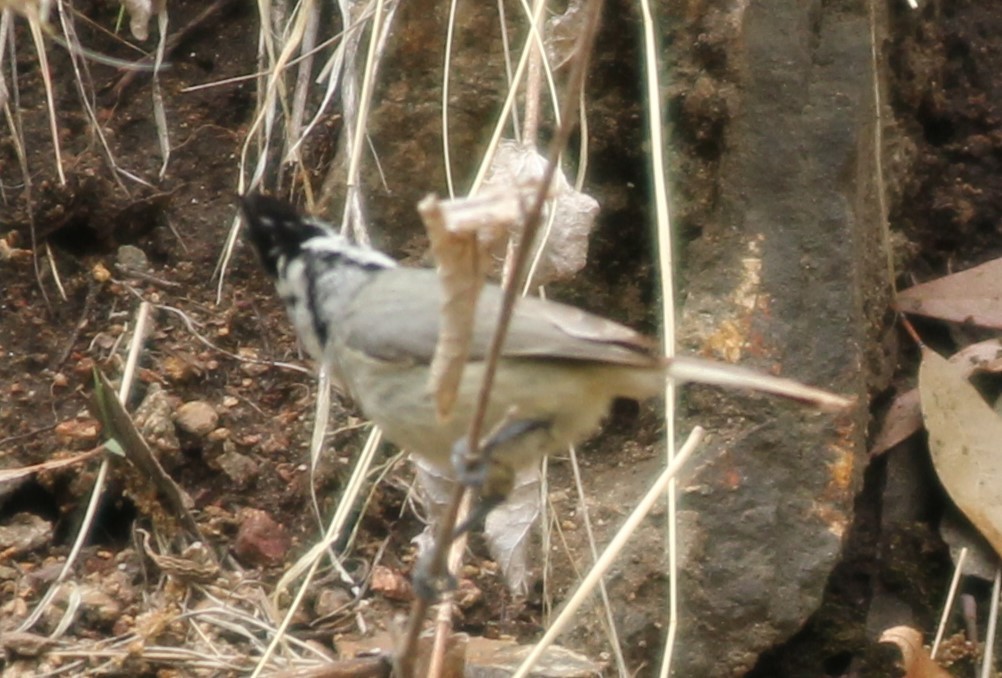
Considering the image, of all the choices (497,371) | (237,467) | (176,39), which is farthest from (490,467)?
(176,39)

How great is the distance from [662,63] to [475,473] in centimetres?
171

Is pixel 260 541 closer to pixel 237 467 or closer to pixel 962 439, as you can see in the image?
pixel 237 467

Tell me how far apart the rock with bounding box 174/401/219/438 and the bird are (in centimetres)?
98

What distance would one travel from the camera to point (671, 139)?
3451 mm

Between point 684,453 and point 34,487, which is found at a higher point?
point 684,453

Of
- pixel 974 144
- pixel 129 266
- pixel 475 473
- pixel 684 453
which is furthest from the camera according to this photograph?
pixel 974 144

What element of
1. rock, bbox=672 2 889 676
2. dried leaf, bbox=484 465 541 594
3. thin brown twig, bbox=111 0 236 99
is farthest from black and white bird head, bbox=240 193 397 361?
thin brown twig, bbox=111 0 236 99

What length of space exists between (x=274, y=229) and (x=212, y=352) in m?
1.08

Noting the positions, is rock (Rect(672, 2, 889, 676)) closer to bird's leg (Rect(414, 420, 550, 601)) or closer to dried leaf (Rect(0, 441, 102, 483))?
bird's leg (Rect(414, 420, 550, 601))

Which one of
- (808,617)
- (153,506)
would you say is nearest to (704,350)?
(808,617)

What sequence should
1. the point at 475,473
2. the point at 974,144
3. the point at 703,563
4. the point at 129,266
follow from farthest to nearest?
the point at 974,144 → the point at 129,266 → the point at 703,563 → the point at 475,473

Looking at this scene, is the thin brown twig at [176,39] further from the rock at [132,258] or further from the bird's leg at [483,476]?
the bird's leg at [483,476]

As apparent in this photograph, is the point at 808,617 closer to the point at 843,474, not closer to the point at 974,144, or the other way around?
the point at 843,474

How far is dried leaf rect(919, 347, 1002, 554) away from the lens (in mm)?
3391
